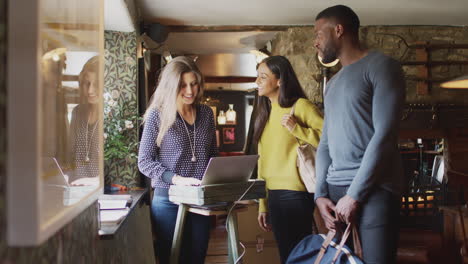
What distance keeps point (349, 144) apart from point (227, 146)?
12.7 m

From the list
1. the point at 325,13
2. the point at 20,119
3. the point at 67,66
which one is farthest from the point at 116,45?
the point at 20,119

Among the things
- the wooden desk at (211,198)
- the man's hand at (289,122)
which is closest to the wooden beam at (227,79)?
the man's hand at (289,122)

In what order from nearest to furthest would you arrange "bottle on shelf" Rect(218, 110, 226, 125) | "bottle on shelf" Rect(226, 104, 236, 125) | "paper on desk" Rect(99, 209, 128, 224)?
1. "paper on desk" Rect(99, 209, 128, 224)
2. "bottle on shelf" Rect(226, 104, 236, 125)
3. "bottle on shelf" Rect(218, 110, 226, 125)

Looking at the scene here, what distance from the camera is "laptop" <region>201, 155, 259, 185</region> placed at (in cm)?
198

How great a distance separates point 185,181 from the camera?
7.01ft

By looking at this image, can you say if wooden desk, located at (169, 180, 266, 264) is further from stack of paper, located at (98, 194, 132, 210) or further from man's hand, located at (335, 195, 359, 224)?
man's hand, located at (335, 195, 359, 224)

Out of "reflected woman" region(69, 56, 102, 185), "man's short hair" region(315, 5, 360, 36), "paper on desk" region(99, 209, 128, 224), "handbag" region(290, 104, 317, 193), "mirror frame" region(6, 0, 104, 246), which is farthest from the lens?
"handbag" region(290, 104, 317, 193)

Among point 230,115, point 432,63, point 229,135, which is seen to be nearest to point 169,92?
point 432,63

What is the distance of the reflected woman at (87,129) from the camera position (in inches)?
45.8

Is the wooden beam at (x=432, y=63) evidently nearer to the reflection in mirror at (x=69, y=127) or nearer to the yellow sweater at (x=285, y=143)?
the yellow sweater at (x=285, y=143)

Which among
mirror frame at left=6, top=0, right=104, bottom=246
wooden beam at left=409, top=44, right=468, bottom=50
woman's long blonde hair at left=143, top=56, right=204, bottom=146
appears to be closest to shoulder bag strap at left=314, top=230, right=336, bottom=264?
woman's long blonde hair at left=143, top=56, right=204, bottom=146

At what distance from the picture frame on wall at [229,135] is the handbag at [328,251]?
12559 mm

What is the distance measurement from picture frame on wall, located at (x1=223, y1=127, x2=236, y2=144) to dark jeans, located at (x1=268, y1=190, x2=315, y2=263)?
12030 mm

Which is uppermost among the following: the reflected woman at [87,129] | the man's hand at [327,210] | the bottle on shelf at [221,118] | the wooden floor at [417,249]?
the bottle on shelf at [221,118]
